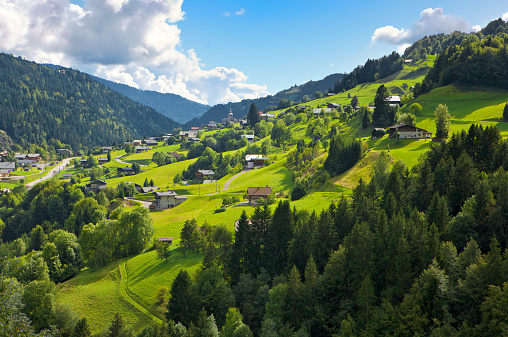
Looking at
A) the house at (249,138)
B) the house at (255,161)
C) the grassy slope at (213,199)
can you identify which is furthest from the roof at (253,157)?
the house at (249,138)

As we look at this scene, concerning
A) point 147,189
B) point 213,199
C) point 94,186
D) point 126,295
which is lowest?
point 126,295

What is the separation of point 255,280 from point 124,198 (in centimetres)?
8807

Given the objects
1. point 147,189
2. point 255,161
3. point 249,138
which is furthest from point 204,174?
point 249,138

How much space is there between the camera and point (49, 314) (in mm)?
52812

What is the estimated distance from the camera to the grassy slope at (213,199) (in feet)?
199

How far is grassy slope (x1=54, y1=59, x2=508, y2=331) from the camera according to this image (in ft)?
199

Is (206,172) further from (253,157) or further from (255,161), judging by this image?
(255,161)

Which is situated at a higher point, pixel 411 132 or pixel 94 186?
pixel 411 132

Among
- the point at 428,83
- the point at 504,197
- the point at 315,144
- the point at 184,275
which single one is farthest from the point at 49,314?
the point at 428,83

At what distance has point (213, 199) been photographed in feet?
354

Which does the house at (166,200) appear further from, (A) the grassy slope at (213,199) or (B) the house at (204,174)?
(B) the house at (204,174)

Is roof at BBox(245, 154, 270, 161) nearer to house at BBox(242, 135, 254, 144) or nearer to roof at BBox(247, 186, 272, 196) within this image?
house at BBox(242, 135, 254, 144)

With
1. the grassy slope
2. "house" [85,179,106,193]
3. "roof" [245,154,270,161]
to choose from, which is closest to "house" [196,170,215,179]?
the grassy slope

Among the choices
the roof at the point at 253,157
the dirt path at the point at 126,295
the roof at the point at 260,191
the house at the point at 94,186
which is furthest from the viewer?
the roof at the point at 253,157
